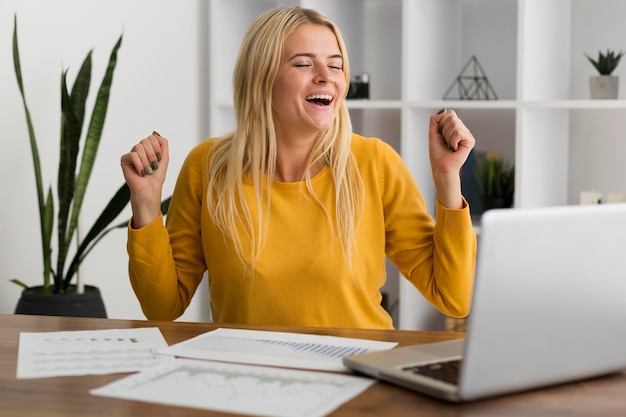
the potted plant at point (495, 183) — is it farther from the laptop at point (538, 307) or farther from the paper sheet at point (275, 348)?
Result: the laptop at point (538, 307)

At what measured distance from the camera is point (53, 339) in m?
1.52

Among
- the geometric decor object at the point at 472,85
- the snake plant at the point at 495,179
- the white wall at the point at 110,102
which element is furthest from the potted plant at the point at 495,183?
the white wall at the point at 110,102

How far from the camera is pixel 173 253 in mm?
2152

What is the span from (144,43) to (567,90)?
165cm

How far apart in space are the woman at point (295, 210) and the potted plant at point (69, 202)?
3.12ft

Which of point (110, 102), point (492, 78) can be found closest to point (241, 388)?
point (110, 102)

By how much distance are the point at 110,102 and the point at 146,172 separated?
1.72 metres

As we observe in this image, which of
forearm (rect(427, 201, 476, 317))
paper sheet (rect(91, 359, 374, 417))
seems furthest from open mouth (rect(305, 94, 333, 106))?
paper sheet (rect(91, 359, 374, 417))

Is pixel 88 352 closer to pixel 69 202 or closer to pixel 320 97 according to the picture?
pixel 320 97

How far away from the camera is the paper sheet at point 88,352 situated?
1.33 metres

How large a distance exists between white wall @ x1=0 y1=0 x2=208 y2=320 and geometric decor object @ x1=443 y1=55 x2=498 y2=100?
108 centimetres

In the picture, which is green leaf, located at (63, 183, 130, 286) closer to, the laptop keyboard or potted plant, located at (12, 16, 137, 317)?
potted plant, located at (12, 16, 137, 317)

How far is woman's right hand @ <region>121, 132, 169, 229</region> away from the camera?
1.94m

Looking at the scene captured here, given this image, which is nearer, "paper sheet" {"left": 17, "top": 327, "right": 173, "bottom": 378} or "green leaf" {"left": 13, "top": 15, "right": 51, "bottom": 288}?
"paper sheet" {"left": 17, "top": 327, "right": 173, "bottom": 378}
